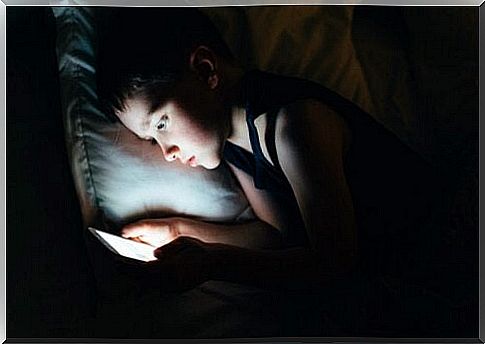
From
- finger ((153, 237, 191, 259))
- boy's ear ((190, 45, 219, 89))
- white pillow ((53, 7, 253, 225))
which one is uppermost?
boy's ear ((190, 45, 219, 89))

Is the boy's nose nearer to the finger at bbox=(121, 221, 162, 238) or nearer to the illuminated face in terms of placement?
the illuminated face

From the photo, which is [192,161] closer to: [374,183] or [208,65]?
[208,65]

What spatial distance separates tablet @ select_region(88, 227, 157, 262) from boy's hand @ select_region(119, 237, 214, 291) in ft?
0.06

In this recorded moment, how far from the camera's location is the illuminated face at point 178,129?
2059 mm

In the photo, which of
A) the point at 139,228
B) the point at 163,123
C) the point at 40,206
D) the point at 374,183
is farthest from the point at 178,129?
the point at 374,183

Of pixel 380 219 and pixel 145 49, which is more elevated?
pixel 145 49

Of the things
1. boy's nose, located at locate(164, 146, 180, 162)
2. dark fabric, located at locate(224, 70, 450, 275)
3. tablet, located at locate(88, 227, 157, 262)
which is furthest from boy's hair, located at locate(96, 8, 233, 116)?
tablet, located at locate(88, 227, 157, 262)

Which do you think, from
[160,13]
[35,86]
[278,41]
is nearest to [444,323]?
[278,41]

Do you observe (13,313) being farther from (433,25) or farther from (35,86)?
(433,25)

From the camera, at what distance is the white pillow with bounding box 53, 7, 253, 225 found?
80.7 inches

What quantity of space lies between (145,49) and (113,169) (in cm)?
36

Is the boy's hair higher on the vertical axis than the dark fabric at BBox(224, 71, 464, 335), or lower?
higher

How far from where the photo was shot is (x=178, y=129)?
206cm

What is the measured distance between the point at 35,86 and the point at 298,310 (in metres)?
0.99
